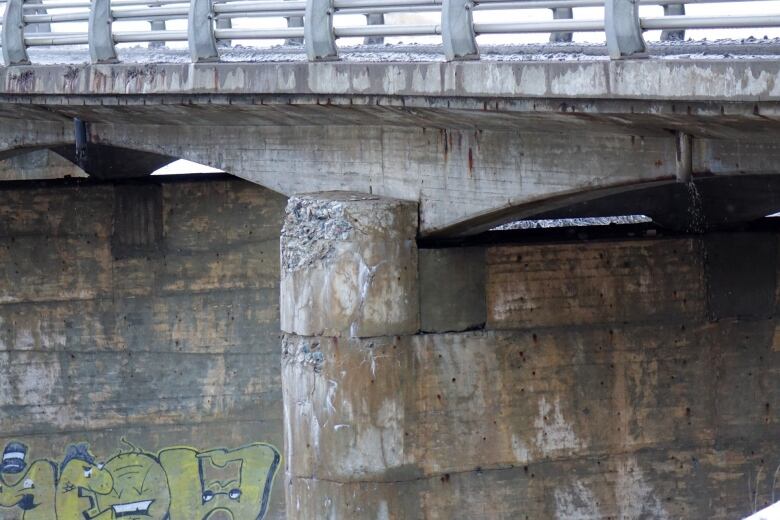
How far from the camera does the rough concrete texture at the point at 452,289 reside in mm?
11797

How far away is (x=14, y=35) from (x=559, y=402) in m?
6.38

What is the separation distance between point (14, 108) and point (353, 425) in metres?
5.68

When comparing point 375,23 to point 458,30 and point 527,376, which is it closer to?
point 458,30

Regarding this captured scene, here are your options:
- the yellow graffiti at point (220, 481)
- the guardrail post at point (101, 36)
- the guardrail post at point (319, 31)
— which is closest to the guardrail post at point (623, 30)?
the guardrail post at point (319, 31)

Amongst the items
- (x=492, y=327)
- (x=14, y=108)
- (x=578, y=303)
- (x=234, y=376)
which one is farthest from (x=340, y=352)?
(x=234, y=376)

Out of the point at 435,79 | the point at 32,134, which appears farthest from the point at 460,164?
the point at 32,134

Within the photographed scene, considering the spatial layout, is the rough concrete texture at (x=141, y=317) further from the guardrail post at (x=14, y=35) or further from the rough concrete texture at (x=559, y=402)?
the rough concrete texture at (x=559, y=402)

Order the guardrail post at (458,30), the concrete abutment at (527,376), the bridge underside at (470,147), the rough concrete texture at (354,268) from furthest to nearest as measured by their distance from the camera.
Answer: the concrete abutment at (527,376) < the rough concrete texture at (354,268) < the guardrail post at (458,30) < the bridge underside at (470,147)

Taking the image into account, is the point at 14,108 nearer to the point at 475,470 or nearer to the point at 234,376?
the point at 234,376

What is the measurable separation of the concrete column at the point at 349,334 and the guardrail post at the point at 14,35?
413 cm

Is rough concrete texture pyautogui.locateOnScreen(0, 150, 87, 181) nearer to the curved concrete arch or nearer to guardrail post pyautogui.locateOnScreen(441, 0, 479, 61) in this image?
the curved concrete arch

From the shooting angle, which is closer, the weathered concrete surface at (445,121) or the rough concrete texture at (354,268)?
the weathered concrete surface at (445,121)

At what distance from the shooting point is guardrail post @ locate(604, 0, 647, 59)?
864cm

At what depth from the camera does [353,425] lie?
1151 cm
